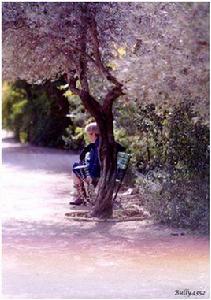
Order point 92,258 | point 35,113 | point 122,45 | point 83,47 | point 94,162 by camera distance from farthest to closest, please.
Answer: point 35,113 < point 94,162 < point 122,45 < point 83,47 < point 92,258

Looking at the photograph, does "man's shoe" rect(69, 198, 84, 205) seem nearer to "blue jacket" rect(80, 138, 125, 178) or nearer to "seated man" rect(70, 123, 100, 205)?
"seated man" rect(70, 123, 100, 205)

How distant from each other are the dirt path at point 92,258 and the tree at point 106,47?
1167 mm

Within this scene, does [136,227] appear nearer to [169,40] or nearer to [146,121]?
[146,121]

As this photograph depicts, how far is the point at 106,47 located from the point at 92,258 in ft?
10.6

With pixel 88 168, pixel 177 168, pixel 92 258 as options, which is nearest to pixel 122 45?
pixel 177 168

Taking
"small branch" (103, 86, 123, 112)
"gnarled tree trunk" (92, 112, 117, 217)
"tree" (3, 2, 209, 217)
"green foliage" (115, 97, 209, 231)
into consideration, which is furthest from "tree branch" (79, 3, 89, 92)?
"green foliage" (115, 97, 209, 231)

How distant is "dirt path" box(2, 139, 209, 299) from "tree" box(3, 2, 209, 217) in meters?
1.17

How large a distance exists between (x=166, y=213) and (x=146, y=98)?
266 centimetres

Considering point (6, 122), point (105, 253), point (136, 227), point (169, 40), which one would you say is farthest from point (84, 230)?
point (6, 122)

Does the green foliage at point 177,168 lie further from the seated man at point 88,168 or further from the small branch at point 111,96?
the seated man at point 88,168

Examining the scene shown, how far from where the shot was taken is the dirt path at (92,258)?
6.13 meters

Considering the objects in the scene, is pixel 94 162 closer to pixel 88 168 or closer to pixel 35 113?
pixel 88 168

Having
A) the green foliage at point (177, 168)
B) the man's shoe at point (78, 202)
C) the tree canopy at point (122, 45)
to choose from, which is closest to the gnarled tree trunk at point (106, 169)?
the green foliage at point (177, 168)

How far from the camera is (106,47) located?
30.5 ft
